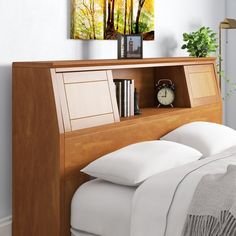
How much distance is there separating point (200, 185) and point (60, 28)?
140cm

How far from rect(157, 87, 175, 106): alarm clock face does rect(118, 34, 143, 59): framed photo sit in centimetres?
47

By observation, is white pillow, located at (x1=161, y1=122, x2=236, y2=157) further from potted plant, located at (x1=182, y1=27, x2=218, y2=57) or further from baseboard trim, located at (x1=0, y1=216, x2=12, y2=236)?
baseboard trim, located at (x1=0, y1=216, x2=12, y2=236)

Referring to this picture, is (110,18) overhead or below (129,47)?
overhead

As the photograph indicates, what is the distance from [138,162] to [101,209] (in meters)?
0.29

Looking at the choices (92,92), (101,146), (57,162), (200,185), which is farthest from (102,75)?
(200,185)

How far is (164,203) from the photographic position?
2340mm

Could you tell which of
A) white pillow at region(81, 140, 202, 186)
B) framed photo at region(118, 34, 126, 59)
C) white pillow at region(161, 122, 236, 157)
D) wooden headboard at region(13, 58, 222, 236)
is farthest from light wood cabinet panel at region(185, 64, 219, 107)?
white pillow at region(81, 140, 202, 186)

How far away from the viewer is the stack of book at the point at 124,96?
332cm

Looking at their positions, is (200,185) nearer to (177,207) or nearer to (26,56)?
(177,207)

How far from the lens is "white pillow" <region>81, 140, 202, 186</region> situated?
2553 mm

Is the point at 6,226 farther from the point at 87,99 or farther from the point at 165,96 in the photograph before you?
the point at 165,96

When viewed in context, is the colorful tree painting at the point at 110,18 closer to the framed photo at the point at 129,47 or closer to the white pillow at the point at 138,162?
the framed photo at the point at 129,47

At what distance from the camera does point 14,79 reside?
2.83 m

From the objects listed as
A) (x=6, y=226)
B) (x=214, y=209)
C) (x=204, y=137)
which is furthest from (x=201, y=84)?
(x=214, y=209)
